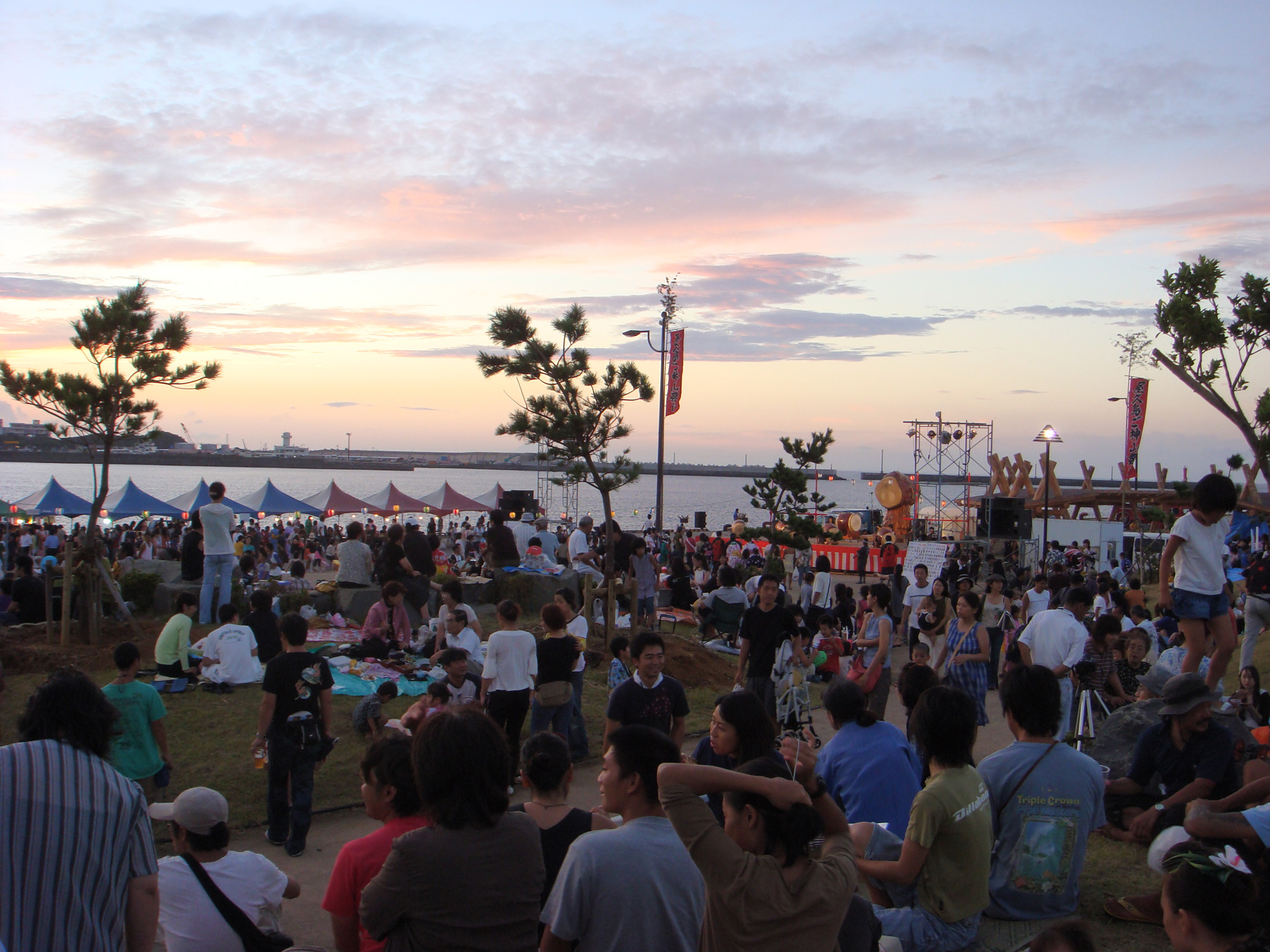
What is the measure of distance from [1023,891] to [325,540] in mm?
29428

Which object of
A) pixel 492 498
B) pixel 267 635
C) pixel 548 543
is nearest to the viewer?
pixel 267 635

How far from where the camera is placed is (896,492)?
33.1 meters

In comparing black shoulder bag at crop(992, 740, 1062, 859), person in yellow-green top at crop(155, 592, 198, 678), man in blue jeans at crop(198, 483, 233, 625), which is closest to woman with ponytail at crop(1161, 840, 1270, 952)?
black shoulder bag at crop(992, 740, 1062, 859)

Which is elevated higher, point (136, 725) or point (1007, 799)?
point (1007, 799)

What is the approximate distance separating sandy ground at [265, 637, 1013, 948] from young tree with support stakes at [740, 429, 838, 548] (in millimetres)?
7479

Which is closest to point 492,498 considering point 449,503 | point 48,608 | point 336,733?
point 449,503

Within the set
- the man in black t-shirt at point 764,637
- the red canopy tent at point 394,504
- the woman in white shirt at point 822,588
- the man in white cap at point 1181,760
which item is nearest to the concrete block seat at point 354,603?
the man in black t-shirt at point 764,637

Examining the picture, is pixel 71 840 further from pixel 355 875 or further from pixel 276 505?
pixel 276 505

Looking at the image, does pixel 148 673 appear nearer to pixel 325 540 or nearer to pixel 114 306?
pixel 114 306

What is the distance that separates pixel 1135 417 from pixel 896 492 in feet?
27.2

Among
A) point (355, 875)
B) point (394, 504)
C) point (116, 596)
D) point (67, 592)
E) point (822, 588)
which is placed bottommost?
point (394, 504)

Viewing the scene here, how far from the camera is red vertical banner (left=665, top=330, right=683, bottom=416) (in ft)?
83.4

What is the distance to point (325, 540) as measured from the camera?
30344 mm

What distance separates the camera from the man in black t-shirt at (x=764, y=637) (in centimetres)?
694
